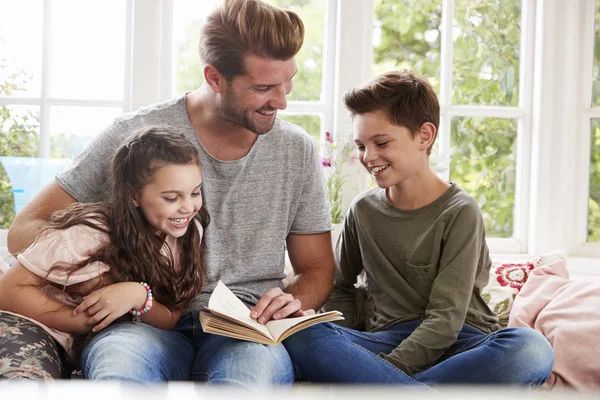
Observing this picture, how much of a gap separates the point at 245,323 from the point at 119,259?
38 cm

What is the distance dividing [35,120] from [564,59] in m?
2.16

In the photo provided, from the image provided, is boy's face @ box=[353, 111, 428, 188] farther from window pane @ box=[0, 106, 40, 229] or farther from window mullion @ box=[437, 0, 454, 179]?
window pane @ box=[0, 106, 40, 229]

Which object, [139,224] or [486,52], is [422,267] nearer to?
[139,224]

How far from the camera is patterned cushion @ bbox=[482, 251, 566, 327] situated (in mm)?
2086

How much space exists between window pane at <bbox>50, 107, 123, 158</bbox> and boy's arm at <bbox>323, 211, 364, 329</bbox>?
3.80 ft

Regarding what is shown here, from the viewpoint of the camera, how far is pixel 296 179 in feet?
6.42

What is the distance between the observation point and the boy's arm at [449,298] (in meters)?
1.65

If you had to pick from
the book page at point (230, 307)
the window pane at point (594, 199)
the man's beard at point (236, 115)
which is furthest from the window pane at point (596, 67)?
the book page at point (230, 307)

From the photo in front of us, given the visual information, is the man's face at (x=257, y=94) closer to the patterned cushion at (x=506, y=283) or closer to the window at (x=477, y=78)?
the patterned cushion at (x=506, y=283)

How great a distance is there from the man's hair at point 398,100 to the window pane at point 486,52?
1018 mm

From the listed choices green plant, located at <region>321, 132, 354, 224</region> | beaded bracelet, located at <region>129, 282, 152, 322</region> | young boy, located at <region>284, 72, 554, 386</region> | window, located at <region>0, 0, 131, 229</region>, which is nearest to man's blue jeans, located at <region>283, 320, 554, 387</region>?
young boy, located at <region>284, 72, 554, 386</region>

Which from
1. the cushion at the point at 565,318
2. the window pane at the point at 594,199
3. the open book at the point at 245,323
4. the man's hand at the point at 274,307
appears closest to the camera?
the open book at the point at 245,323

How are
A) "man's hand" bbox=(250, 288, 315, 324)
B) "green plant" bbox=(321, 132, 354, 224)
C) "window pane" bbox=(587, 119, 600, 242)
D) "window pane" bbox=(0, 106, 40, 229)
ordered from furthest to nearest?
"window pane" bbox=(587, 119, 600, 242), "window pane" bbox=(0, 106, 40, 229), "green plant" bbox=(321, 132, 354, 224), "man's hand" bbox=(250, 288, 315, 324)

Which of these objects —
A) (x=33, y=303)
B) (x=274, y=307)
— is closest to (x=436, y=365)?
(x=274, y=307)
